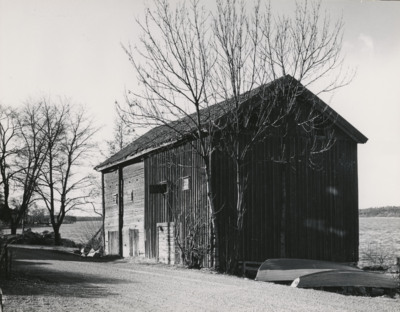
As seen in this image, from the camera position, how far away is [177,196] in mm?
23078

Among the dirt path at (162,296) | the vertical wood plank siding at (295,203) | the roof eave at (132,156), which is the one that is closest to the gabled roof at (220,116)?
the roof eave at (132,156)

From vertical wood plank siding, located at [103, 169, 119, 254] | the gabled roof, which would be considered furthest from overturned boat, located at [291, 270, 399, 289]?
vertical wood plank siding, located at [103, 169, 119, 254]

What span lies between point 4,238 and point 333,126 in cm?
1434

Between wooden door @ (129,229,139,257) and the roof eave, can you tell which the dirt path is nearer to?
the roof eave

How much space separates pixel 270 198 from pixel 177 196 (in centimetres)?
407

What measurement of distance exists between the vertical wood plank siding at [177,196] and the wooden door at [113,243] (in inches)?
215

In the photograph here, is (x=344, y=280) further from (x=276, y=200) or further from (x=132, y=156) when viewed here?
(x=132, y=156)

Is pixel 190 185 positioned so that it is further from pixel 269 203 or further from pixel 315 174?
pixel 315 174

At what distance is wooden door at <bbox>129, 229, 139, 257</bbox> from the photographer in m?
27.5

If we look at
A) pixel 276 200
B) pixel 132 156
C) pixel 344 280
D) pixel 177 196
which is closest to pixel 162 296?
pixel 344 280

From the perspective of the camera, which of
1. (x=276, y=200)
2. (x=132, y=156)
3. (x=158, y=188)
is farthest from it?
(x=132, y=156)

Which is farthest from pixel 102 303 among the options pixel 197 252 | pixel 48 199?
pixel 48 199

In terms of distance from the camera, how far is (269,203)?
21.6m

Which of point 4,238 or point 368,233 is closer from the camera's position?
point 4,238
